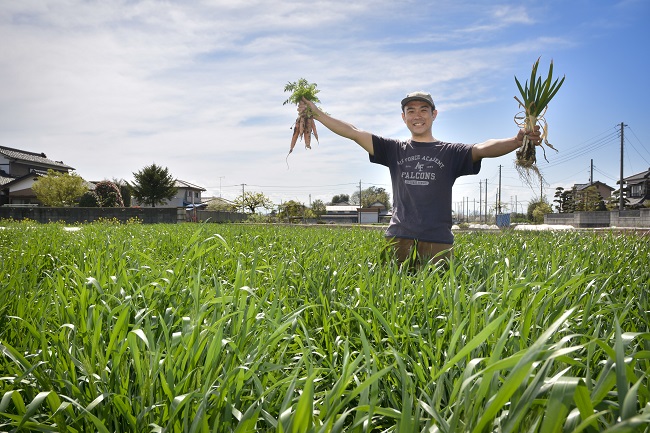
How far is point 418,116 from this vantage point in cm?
404

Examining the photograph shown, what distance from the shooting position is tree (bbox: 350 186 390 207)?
111 metres

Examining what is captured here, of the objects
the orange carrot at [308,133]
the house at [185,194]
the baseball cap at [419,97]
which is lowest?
the orange carrot at [308,133]

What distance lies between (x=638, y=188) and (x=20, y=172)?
291 feet

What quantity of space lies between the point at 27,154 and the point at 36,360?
79075 mm

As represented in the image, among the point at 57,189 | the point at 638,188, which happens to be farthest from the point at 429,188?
the point at 638,188

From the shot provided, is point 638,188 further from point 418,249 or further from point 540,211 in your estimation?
point 418,249

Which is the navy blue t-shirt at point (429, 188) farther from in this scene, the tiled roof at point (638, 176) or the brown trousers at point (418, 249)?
the tiled roof at point (638, 176)

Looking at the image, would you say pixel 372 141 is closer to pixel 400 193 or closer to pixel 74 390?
pixel 400 193

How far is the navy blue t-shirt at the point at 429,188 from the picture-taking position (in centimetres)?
379

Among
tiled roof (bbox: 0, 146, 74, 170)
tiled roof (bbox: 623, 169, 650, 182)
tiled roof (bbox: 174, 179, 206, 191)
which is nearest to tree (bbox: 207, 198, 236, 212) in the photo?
tiled roof (bbox: 174, 179, 206, 191)

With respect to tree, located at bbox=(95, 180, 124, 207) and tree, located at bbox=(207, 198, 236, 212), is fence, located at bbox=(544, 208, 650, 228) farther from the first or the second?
tree, located at bbox=(95, 180, 124, 207)

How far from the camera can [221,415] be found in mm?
1177

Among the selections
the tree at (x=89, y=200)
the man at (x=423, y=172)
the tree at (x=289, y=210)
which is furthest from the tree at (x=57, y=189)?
the man at (x=423, y=172)

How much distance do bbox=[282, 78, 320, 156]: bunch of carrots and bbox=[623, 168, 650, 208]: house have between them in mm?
62882
